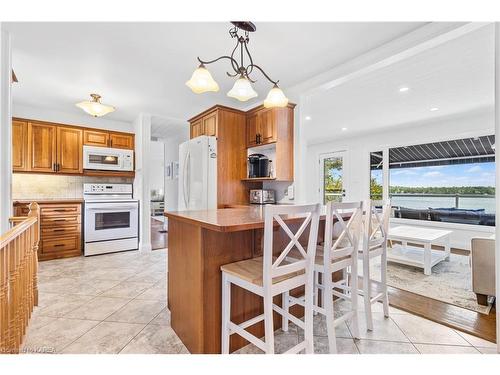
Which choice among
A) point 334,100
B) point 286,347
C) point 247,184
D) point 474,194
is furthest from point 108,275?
point 474,194

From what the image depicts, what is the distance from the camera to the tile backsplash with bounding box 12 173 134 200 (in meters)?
4.12

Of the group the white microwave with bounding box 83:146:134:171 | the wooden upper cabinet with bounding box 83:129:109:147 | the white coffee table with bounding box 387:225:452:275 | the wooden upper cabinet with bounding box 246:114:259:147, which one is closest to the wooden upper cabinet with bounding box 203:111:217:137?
the wooden upper cabinet with bounding box 246:114:259:147

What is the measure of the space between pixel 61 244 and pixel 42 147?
Result: 161 cm

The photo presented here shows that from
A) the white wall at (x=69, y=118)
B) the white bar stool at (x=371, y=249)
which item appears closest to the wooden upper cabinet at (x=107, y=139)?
the white wall at (x=69, y=118)

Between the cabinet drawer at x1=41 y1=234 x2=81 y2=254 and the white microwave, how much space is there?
1.23 m

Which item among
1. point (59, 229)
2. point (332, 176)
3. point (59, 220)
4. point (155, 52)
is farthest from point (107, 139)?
point (332, 176)

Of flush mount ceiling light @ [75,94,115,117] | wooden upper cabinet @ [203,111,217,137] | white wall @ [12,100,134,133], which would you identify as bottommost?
wooden upper cabinet @ [203,111,217,137]

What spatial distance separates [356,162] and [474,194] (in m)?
2.39

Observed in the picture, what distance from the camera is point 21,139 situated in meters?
3.90

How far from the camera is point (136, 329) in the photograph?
196cm

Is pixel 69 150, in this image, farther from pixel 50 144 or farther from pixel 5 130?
pixel 5 130

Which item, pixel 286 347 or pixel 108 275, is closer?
pixel 286 347

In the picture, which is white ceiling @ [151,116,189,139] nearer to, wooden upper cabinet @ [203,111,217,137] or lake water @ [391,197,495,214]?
wooden upper cabinet @ [203,111,217,137]

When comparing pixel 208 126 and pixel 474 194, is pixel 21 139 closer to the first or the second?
pixel 208 126
